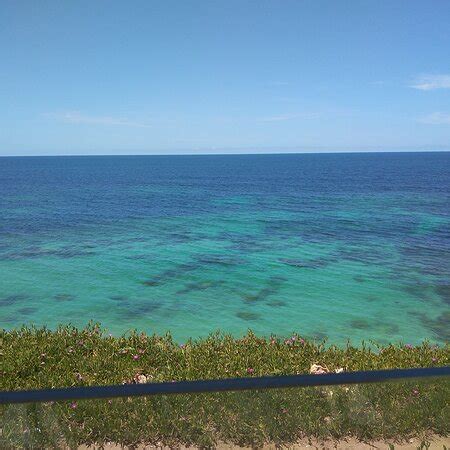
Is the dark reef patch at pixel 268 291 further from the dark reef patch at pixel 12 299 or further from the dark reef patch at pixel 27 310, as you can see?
the dark reef patch at pixel 12 299

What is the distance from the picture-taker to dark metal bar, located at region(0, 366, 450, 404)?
279 cm

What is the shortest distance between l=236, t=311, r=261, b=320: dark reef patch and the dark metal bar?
16707mm

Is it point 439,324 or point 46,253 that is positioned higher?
point 46,253

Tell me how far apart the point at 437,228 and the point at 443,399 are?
41696mm

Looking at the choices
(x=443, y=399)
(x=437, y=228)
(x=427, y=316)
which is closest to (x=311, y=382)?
(x=443, y=399)

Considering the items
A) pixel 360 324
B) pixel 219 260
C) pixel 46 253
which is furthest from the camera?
pixel 46 253

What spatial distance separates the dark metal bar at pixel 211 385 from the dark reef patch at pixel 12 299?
20.7 metres

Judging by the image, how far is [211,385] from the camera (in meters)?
2.92

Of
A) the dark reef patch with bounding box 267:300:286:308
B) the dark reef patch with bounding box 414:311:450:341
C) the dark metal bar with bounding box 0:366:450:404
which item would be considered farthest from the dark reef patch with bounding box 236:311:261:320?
the dark metal bar with bounding box 0:366:450:404

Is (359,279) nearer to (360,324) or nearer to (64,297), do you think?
(360,324)

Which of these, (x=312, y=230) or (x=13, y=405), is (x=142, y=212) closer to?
(x=312, y=230)

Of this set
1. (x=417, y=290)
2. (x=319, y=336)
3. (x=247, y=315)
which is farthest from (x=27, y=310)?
(x=417, y=290)

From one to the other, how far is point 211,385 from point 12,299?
21.8m

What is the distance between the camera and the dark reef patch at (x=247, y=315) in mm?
19569
